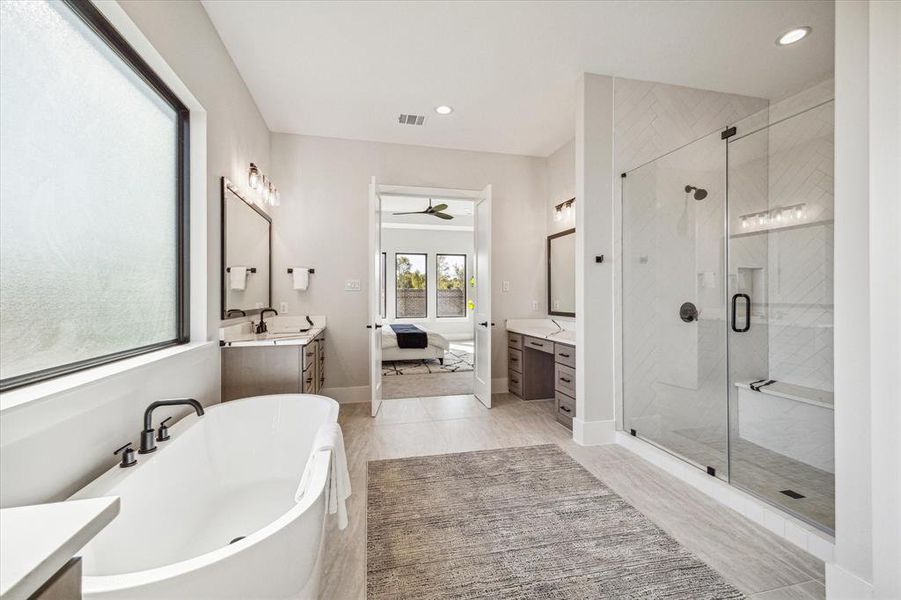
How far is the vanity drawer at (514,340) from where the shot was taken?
14.1 feet

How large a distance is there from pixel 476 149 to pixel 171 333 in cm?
351

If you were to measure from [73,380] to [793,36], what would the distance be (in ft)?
13.8

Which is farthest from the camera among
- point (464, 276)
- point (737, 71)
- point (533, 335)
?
point (464, 276)

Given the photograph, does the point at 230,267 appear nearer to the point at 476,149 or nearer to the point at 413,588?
the point at 413,588

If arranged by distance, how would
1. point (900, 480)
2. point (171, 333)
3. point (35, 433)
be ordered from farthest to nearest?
point (171, 333) → point (900, 480) → point (35, 433)

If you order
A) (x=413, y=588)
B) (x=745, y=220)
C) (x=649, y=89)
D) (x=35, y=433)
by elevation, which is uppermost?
(x=649, y=89)

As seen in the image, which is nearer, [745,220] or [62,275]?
[62,275]

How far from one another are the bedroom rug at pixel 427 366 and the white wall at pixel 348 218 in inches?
55.4

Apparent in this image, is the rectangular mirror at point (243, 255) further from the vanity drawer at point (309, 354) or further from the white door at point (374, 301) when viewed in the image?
the white door at point (374, 301)

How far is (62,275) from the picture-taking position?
1.34 m

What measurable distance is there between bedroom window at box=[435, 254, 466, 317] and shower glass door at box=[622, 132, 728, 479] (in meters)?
6.14

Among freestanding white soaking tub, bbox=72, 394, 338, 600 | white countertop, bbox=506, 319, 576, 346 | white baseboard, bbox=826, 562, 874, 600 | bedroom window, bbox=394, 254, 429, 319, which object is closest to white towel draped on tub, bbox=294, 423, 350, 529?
freestanding white soaking tub, bbox=72, 394, 338, 600

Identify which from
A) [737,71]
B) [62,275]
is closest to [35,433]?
[62,275]

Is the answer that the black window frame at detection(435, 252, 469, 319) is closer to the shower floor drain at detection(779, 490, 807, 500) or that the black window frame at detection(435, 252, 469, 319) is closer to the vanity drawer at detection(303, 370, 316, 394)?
the vanity drawer at detection(303, 370, 316, 394)
